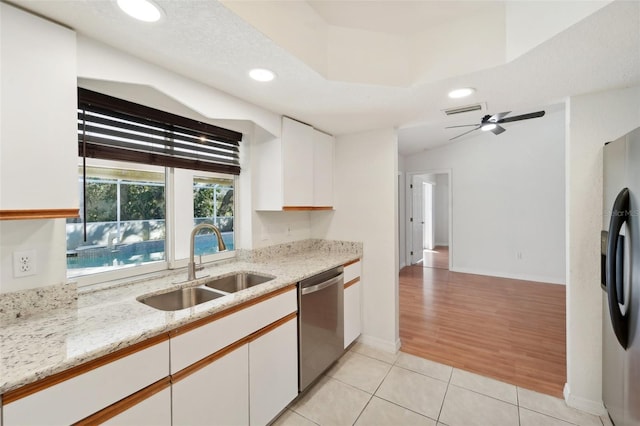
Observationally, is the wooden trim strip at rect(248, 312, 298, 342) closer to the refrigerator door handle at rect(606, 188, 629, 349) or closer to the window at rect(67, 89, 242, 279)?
the window at rect(67, 89, 242, 279)

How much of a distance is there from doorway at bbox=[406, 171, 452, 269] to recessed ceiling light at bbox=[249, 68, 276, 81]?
5.07 metres

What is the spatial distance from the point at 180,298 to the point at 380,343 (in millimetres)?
1923

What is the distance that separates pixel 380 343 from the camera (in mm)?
2693

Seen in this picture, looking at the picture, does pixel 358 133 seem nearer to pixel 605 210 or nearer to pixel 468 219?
pixel 605 210

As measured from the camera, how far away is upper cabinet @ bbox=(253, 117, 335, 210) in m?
2.37

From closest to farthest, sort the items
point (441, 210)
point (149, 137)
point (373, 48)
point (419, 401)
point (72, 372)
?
point (72, 372) → point (373, 48) → point (149, 137) → point (419, 401) → point (441, 210)

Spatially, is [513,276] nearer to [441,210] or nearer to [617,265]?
[441,210]

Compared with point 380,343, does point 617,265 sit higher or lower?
higher

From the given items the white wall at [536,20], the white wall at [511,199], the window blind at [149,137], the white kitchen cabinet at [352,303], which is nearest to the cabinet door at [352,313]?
the white kitchen cabinet at [352,303]

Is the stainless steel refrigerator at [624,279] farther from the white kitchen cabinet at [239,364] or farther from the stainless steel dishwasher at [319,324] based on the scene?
the white kitchen cabinet at [239,364]

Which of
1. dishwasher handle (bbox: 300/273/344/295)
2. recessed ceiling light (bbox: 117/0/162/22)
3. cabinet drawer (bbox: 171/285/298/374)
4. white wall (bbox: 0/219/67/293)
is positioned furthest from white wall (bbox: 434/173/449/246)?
white wall (bbox: 0/219/67/293)

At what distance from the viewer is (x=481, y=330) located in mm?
3076

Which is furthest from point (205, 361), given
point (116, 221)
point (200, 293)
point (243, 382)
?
point (116, 221)

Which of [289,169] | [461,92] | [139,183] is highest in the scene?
[461,92]
